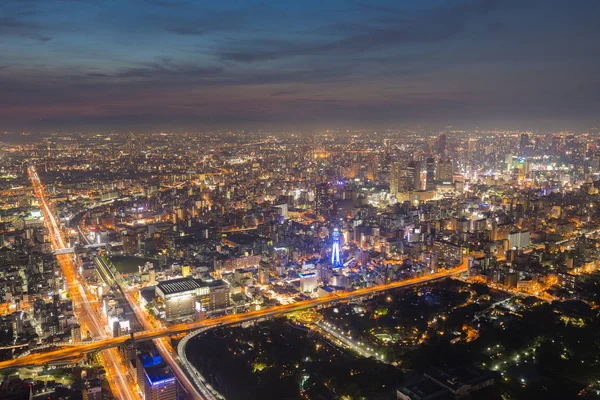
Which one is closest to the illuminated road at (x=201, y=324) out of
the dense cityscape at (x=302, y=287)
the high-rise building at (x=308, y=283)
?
the dense cityscape at (x=302, y=287)

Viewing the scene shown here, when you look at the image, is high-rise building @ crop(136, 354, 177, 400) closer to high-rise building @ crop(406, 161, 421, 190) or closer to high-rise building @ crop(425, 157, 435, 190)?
high-rise building @ crop(406, 161, 421, 190)

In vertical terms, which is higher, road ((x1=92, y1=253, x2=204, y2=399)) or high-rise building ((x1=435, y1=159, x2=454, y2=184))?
high-rise building ((x1=435, y1=159, x2=454, y2=184))

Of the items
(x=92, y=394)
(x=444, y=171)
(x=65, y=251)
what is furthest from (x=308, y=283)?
(x=444, y=171)

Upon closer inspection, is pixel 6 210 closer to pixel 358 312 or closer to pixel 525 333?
pixel 358 312

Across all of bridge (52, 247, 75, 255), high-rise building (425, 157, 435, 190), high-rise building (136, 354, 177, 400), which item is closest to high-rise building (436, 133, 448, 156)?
high-rise building (425, 157, 435, 190)

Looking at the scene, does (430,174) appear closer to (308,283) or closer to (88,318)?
(308,283)

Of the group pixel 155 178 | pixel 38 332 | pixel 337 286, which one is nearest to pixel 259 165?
pixel 155 178
